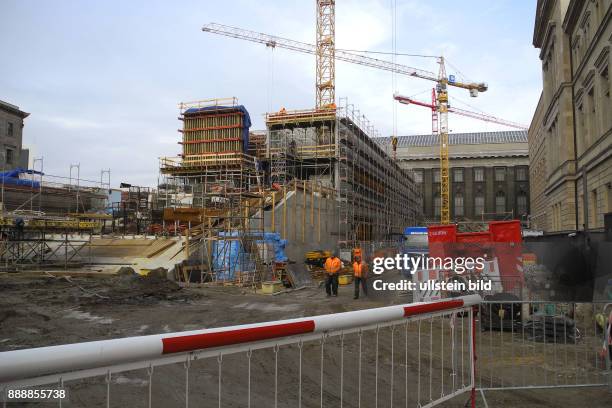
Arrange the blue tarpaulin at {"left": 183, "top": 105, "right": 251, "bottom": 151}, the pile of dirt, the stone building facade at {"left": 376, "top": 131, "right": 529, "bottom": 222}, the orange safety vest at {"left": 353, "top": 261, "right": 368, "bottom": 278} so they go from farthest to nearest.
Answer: the stone building facade at {"left": 376, "top": 131, "right": 529, "bottom": 222}, the blue tarpaulin at {"left": 183, "top": 105, "right": 251, "bottom": 151}, the orange safety vest at {"left": 353, "top": 261, "right": 368, "bottom": 278}, the pile of dirt

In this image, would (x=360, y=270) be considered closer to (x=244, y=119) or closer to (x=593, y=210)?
(x=593, y=210)

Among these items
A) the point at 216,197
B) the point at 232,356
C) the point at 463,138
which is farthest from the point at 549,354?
the point at 463,138

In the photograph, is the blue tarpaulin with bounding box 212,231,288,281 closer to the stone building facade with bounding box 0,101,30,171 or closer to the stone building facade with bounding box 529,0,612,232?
the stone building facade with bounding box 529,0,612,232

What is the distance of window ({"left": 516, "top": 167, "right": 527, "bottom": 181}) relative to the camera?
82750mm

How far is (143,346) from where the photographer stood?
8.13ft

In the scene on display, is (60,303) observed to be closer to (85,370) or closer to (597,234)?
(85,370)

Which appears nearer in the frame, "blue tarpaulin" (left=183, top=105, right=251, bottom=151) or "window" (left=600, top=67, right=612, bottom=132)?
"window" (left=600, top=67, right=612, bottom=132)

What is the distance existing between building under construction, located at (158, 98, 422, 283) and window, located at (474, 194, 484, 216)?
30693 mm

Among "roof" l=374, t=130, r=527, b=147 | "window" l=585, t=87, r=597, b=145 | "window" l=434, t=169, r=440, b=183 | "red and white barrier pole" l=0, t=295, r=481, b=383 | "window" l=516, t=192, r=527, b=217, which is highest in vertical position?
"roof" l=374, t=130, r=527, b=147

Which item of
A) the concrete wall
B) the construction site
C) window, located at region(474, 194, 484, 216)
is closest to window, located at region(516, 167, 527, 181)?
window, located at region(474, 194, 484, 216)

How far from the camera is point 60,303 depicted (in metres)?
14.8

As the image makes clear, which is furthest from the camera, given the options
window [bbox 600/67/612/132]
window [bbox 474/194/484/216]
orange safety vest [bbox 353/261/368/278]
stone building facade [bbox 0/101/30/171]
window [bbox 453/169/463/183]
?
window [bbox 453/169/463/183]

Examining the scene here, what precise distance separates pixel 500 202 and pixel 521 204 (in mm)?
3323

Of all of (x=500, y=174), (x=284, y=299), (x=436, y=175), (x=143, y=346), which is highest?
(x=500, y=174)
